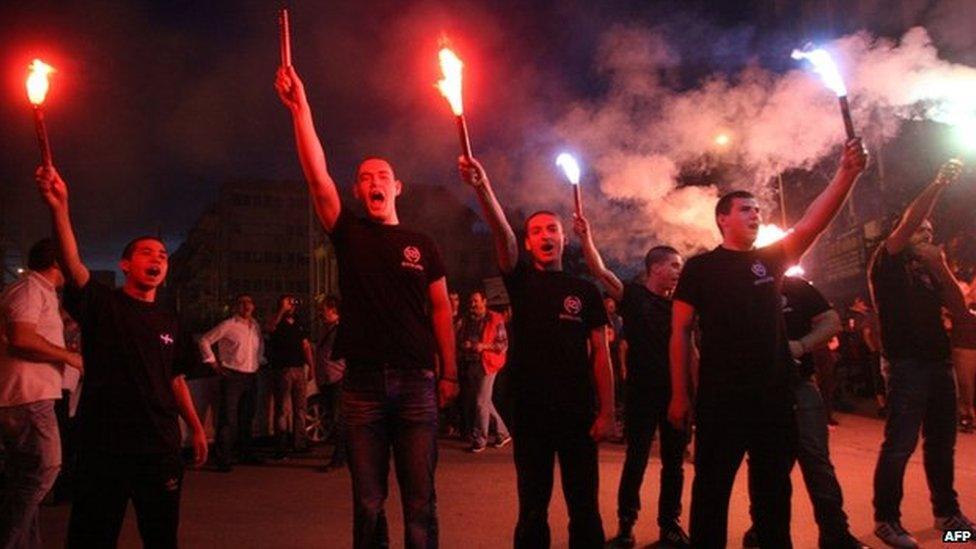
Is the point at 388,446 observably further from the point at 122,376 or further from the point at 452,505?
the point at 452,505

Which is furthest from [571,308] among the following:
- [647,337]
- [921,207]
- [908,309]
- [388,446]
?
[908,309]

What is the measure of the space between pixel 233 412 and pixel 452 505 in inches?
144

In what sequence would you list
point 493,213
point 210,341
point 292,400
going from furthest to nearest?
point 292,400, point 210,341, point 493,213

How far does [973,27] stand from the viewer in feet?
27.6

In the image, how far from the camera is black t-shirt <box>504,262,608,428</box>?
12.5ft

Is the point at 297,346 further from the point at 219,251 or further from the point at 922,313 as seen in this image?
the point at 219,251

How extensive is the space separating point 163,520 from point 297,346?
628 cm

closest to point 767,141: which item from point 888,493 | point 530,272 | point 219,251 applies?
point 888,493

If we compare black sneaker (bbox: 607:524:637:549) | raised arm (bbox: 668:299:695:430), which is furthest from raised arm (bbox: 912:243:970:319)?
black sneaker (bbox: 607:524:637:549)

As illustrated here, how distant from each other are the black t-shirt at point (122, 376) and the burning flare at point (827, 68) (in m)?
3.90

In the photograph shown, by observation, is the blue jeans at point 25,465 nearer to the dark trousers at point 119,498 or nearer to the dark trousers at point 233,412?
the dark trousers at point 119,498

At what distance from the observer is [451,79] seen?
3.83 metres

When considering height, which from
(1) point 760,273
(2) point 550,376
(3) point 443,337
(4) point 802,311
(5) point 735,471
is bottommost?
(5) point 735,471

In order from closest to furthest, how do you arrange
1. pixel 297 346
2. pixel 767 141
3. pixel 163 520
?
pixel 163 520 → pixel 297 346 → pixel 767 141
